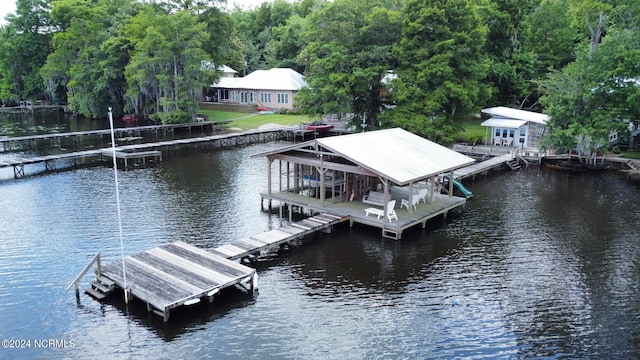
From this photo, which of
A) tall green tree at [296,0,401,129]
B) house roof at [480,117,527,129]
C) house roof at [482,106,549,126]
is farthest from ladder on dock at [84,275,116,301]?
house roof at [482,106,549,126]

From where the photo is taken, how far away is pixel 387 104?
47.6 m

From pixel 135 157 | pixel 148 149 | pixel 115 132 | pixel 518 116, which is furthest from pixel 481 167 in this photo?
pixel 115 132

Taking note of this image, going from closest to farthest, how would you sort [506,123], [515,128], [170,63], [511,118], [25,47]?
[506,123]
[515,128]
[511,118]
[170,63]
[25,47]

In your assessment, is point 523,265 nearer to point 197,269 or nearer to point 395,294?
point 395,294

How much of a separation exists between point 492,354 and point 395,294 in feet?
14.3

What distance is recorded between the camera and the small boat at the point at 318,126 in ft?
171

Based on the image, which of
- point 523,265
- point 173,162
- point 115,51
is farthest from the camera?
point 115,51

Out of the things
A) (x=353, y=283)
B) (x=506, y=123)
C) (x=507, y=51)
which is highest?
(x=507, y=51)

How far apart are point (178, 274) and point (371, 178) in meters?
13.6

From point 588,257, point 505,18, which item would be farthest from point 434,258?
point 505,18

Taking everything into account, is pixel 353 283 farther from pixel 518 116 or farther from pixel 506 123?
pixel 518 116

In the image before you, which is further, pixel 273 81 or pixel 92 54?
pixel 273 81

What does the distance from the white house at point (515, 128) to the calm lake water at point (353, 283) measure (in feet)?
42.8

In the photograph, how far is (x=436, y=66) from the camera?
41.0 metres
